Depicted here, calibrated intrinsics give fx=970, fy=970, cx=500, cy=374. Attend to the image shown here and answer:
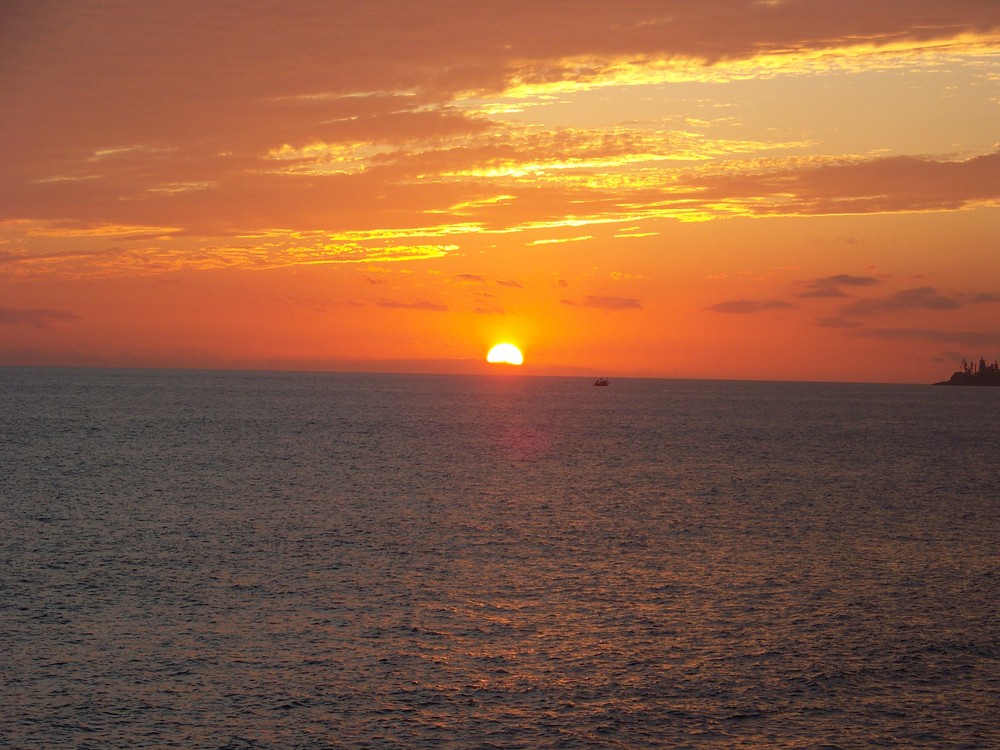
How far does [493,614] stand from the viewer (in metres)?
40.0

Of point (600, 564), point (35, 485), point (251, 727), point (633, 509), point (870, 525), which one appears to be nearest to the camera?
point (251, 727)

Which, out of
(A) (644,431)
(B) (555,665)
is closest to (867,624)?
(B) (555,665)

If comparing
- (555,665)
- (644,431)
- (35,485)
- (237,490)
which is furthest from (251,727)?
(644,431)

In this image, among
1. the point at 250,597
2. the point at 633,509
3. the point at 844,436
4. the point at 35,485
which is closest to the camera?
the point at 250,597

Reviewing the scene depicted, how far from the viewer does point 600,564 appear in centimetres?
5050

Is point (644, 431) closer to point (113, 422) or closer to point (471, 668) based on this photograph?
point (113, 422)

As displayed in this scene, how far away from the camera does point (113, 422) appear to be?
17038 centimetres

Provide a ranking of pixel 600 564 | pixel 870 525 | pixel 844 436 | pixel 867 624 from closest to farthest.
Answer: pixel 867 624 < pixel 600 564 < pixel 870 525 < pixel 844 436

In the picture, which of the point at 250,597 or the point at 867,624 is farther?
the point at 250,597

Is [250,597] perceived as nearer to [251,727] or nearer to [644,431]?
[251,727]

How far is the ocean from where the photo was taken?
94.5 ft

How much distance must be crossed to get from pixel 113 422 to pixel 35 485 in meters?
93.9

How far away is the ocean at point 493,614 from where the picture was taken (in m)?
28.8

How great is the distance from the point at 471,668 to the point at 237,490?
176 feet
